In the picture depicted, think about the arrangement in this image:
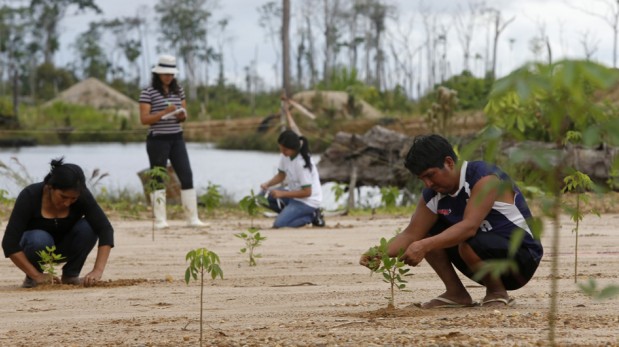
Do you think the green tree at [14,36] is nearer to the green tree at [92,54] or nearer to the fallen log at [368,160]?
the green tree at [92,54]

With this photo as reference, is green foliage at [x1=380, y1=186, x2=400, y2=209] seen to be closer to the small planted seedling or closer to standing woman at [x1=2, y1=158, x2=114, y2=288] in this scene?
standing woman at [x1=2, y1=158, x2=114, y2=288]

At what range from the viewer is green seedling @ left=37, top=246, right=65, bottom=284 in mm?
6270

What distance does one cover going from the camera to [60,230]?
668 centimetres

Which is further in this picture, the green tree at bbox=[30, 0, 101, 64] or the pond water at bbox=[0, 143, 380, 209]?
the green tree at bbox=[30, 0, 101, 64]

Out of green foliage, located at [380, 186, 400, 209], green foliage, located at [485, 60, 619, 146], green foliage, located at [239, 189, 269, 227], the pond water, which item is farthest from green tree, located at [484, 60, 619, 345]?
the pond water

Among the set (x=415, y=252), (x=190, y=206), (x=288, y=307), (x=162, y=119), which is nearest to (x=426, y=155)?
(x=415, y=252)

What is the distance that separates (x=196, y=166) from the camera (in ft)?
87.4

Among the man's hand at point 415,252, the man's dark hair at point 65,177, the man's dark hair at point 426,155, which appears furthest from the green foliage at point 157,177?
the man's dark hair at point 426,155

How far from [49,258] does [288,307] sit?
159 cm

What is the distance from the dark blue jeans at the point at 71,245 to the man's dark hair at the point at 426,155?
8.42 ft

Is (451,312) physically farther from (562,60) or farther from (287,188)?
(287,188)

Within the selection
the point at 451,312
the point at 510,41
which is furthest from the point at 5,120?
the point at 451,312

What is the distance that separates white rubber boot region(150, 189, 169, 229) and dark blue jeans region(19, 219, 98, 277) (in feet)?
12.2

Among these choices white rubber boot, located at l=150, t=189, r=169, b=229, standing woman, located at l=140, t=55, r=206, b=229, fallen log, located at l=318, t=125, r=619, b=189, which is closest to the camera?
standing woman, located at l=140, t=55, r=206, b=229
